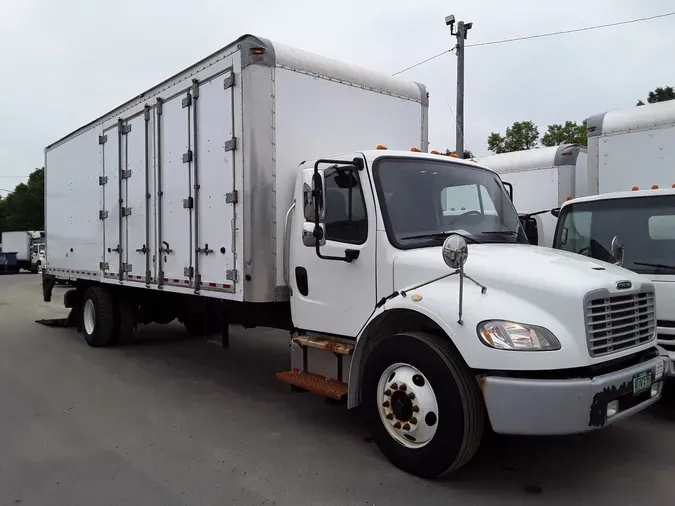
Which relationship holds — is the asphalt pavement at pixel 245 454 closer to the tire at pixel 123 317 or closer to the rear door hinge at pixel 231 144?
the tire at pixel 123 317

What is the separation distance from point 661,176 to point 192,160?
565 centimetres

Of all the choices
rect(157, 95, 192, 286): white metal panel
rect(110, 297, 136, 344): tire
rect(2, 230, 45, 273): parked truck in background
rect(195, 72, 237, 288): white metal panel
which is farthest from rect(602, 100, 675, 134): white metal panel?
rect(2, 230, 45, 273): parked truck in background

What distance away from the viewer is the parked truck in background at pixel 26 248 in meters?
36.2

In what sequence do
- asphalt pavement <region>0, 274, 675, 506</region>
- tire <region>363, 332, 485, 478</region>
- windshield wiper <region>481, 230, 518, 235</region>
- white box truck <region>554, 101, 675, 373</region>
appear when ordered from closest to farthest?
1. tire <region>363, 332, 485, 478</region>
2. asphalt pavement <region>0, 274, 675, 506</region>
3. windshield wiper <region>481, 230, 518, 235</region>
4. white box truck <region>554, 101, 675, 373</region>

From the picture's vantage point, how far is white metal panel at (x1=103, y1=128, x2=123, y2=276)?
8.38 m

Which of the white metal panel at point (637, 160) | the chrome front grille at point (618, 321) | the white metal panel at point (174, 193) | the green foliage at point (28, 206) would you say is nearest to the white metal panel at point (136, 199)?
the white metal panel at point (174, 193)

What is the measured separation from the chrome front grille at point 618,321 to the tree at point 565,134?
2484 centimetres

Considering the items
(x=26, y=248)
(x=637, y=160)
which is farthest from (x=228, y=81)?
(x=26, y=248)

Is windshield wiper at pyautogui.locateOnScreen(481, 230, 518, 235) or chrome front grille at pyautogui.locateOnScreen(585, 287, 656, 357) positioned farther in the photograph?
windshield wiper at pyautogui.locateOnScreen(481, 230, 518, 235)

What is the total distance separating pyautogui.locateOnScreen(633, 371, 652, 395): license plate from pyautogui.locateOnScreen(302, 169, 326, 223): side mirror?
258 centimetres

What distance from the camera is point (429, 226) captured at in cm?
449

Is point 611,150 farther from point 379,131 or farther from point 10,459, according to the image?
point 10,459

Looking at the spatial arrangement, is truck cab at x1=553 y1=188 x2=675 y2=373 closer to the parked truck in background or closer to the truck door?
the truck door

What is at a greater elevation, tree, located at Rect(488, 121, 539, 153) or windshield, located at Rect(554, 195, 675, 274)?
tree, located at Rect(488, 121, 539, 153)
